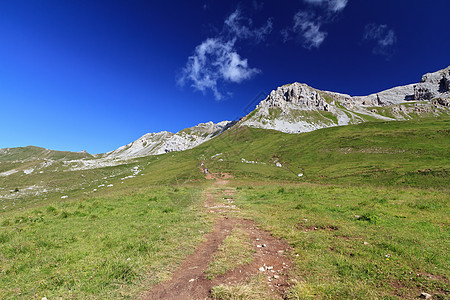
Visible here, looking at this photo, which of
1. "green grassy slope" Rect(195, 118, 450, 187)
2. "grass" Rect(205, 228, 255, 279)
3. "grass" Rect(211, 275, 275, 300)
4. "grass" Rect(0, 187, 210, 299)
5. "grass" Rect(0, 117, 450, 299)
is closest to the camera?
"grass" Rect(211, 275, 275, 300)

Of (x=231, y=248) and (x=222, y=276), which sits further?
(x=231, y=248)

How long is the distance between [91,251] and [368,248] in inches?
563

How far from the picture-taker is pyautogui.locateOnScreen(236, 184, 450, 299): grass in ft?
20.4

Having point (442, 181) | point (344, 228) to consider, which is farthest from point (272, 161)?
point (344, 228)

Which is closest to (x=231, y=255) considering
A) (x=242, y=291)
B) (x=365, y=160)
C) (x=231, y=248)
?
(x=231, y=248)

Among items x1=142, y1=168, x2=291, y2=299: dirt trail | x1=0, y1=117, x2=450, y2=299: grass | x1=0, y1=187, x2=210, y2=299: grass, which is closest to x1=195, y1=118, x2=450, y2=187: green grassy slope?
x1=0, y1=117, x2=450, y2=299: grass

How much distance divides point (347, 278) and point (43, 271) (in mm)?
12622

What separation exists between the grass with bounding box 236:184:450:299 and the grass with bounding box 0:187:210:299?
593cm

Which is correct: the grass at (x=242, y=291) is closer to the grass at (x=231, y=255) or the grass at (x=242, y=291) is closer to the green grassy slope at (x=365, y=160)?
the grass at (x=231, y=255)

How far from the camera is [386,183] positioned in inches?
1436

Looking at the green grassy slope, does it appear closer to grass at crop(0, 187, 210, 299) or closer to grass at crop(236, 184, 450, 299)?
grass at crop(236, 184, 450, 299)

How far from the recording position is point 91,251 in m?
9.62

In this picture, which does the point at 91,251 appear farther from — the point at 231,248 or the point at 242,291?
the point at 242,291

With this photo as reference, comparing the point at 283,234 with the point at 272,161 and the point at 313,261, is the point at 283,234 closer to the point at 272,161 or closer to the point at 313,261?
the point at 313,261
